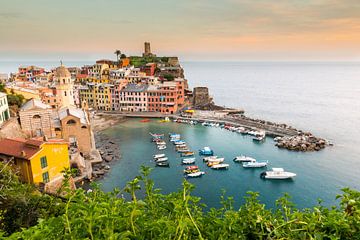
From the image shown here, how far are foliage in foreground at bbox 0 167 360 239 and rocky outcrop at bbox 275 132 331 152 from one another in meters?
32.1

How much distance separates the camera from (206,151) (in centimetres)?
3027

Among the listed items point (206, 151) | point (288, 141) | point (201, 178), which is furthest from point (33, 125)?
point (288, 141)

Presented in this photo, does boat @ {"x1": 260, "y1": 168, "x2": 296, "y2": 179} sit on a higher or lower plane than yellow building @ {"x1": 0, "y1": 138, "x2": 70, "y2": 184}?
lower

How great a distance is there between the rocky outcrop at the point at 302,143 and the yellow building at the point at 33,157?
2782 cm

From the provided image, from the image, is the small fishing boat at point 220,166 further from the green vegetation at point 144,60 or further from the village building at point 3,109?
the green vegetation at point 144,60

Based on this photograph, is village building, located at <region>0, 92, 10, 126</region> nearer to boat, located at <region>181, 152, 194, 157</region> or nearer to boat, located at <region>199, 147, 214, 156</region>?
boat, located at <region>181, 152, 194, 157</region>

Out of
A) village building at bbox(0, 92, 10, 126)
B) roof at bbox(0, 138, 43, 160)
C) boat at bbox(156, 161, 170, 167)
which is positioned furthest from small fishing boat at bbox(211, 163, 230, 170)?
village building at bbox(0, 92, 10, 126)

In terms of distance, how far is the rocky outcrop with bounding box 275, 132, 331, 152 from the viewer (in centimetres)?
3203

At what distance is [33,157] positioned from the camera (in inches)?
558

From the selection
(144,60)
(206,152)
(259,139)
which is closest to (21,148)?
(206,152)

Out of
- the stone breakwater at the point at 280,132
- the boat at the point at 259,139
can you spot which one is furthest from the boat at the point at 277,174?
the boat at the point at 259,139

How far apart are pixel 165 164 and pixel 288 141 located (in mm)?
18091

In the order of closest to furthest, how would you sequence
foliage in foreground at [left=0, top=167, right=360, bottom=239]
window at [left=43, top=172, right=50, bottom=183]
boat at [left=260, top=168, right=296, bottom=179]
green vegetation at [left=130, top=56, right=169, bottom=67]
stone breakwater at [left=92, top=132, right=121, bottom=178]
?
foliage in foreground at [left=0, top=167, right=360, bottom=239], window at [left=43, top=172, right=50, bottom=183], boat at [left=260, top=168, right=296, bottom=179], stone breakwater at [left=92, top=132, right=121, bottom=178], green vegetation at [left=130, top=56, right=169, bottom=67]

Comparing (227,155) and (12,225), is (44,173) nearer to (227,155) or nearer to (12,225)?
(12,225)
